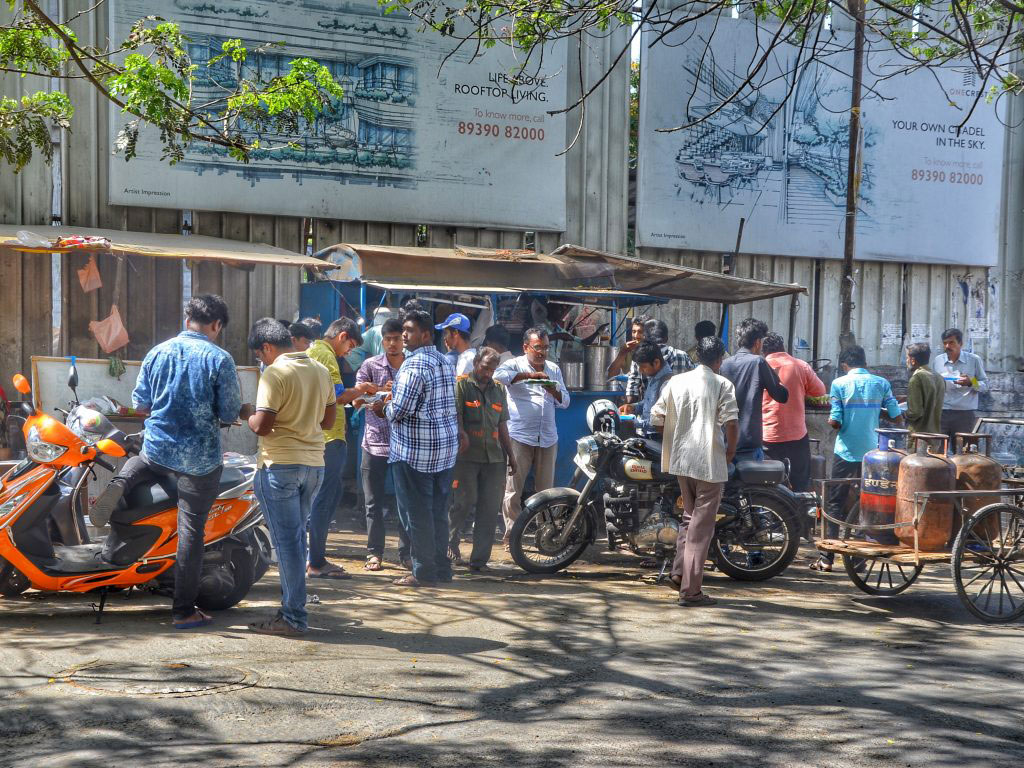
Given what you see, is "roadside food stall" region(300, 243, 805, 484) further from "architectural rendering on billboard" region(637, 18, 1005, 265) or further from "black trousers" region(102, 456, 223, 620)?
"black trousers" region(102, 456, 223, 620)

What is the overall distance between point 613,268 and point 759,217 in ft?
11.1

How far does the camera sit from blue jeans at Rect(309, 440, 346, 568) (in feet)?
26.6

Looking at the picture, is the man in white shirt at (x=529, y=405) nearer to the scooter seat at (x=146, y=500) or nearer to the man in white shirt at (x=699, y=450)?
the man in white shirt at (x=699, y=450)

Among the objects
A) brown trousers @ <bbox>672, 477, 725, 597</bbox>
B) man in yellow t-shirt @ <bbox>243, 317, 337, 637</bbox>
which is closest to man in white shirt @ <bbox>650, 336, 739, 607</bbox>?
brown trousers @ <bbox>672, 477, 725, 597</bbox>

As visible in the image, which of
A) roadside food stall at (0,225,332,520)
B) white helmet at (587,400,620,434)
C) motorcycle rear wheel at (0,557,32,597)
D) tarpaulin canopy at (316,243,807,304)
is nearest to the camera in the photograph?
motorcycle rear wheel at (0,557,32,597)

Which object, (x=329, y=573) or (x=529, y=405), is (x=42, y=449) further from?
(x=529, y=405)

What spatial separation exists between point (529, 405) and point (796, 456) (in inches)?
98.2

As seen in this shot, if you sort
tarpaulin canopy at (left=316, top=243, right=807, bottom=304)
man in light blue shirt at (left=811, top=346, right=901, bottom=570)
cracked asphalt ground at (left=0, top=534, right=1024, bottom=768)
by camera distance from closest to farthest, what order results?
1. cracked asphalt ground at (left=0, top=534, right=1024, bottom=768)
2. man in light blue shirt at (left=811, top=346, right=901, bottom=570)
3. tarpaulin canopy at (left=316, top=243, right=807, bottom=304)

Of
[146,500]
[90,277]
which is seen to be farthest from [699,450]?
[90,277]

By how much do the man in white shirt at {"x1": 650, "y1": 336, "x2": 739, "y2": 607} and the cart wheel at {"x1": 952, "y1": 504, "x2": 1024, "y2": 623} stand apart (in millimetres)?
1533

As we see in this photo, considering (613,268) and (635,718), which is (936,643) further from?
(613,268)

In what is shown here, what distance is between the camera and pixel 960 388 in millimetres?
12438

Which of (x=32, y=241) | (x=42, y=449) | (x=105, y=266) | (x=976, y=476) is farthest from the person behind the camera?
(x=105, y=266)

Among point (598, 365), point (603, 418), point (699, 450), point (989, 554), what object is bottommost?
point (989, 554)
